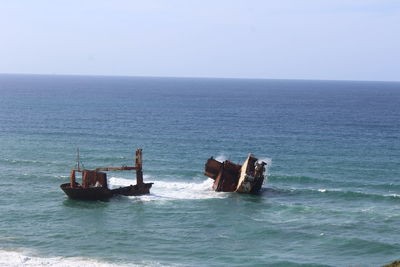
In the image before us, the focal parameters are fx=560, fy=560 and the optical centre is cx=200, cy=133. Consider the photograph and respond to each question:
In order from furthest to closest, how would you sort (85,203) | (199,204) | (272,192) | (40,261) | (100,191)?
1. (272,192)
2. (100,191)
3. (85,203)
4. (199,204)
5. (40,261)

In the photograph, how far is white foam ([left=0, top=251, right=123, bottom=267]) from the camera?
143ft

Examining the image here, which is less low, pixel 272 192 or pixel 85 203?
pixel 272 192

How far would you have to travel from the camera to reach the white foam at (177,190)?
64.7 meters

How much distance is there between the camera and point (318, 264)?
4456cm

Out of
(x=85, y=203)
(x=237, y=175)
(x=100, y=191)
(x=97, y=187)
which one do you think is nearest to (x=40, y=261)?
(x=85, y=203)

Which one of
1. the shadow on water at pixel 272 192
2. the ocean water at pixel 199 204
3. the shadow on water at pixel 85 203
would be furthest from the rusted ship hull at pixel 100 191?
the shadow on water at pixel 272 192

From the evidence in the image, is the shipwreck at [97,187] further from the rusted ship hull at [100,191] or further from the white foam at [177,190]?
the white foam at [177,190]

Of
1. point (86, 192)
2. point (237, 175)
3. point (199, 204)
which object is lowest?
point (199, 204)

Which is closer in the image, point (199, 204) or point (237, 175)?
point (199, 204)

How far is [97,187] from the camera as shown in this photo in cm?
6259

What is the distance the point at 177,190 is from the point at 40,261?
25440mm

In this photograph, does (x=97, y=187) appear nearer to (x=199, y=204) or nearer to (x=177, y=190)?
(x=177, y=190)

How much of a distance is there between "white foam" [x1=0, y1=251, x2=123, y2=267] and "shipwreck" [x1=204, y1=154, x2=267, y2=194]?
25.7m

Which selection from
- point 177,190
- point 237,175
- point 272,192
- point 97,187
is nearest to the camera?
point 97,187
